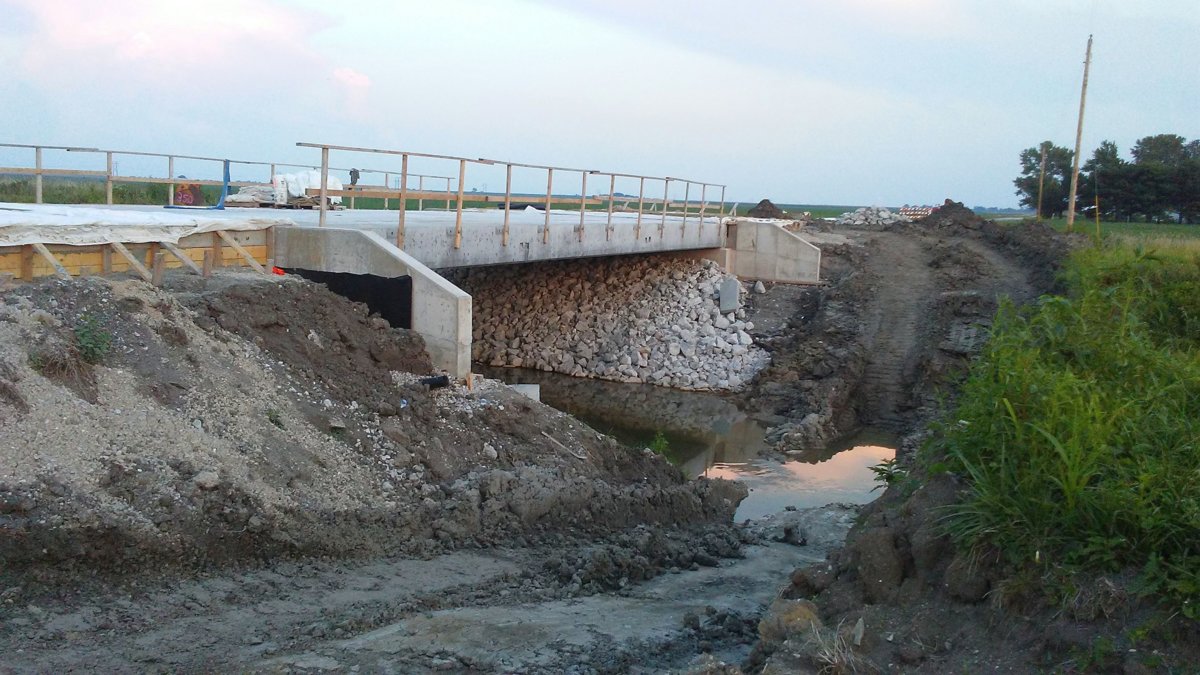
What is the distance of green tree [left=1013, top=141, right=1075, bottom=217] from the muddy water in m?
38.2

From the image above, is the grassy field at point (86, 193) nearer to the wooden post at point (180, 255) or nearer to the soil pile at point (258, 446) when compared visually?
the wooden post at point (180, 255)

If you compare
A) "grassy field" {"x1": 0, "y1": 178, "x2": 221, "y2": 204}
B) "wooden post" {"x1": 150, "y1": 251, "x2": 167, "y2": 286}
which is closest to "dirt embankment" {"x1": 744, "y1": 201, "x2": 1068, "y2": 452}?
"wooden post" {"x1": 150, "y1": 251, "x2": 167, "y2": 286}

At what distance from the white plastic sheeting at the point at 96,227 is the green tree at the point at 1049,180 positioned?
4897cm

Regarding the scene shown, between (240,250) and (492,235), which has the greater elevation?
(492,235)

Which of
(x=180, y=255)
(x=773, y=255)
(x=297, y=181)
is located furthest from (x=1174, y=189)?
(x=180, y=255)

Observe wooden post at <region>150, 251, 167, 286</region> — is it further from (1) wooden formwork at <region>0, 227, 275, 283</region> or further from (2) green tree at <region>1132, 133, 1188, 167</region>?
(2) green tree at <region>1132, 133, 1188, 167</region>

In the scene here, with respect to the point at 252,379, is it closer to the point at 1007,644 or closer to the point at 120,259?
the point at 120,259

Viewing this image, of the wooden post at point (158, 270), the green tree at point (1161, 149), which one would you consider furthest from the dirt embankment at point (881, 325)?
the green tree at point (1161, 149)

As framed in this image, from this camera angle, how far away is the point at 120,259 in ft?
35.5

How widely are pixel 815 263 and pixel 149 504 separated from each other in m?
23.0

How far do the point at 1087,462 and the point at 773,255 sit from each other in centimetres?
2337

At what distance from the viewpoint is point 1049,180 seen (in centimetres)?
6069

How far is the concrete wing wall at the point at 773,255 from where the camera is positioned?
91.7 ft

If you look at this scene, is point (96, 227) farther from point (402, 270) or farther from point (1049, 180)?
point (1049, 180)
